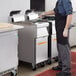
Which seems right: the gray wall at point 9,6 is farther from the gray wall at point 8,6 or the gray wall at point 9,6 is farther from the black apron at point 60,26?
the black apron at point 60,26

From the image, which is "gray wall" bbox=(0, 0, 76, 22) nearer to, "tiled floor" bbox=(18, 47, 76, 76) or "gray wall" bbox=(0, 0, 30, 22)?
"gray wall" bbox=(0, 0, 30, 22)

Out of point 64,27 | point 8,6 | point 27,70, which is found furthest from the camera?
point 8,6

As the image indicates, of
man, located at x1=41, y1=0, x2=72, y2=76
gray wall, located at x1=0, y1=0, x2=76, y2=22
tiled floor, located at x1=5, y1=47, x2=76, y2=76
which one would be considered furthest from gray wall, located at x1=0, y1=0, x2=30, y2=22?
man, located at x1=41, y1=0, x2=72, y2=76

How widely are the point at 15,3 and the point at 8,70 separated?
1.53 meters

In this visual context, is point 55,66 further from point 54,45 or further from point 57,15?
point 57,15

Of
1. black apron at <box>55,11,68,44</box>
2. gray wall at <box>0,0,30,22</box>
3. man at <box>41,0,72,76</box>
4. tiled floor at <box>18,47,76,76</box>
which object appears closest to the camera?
man at <box>41,0,72,76</box>

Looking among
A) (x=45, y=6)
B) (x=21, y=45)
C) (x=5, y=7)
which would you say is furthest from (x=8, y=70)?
(x=45, y=6)

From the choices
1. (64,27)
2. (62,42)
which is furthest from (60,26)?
(62,42)

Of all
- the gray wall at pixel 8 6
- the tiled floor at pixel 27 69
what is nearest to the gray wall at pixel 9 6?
the gray wall at pixel 8 6

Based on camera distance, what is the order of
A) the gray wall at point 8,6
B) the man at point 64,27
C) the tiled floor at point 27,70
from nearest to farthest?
the man at point 64,27 < the tiled floor at point 27,70 < the gray wall at point 8,6

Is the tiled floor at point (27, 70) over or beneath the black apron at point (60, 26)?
beneath

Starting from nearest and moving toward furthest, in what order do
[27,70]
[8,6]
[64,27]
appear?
[64,27] → [27,70] → [8,6]

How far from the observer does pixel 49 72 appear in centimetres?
369

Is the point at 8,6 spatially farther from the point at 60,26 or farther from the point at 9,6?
the point at 60,26
